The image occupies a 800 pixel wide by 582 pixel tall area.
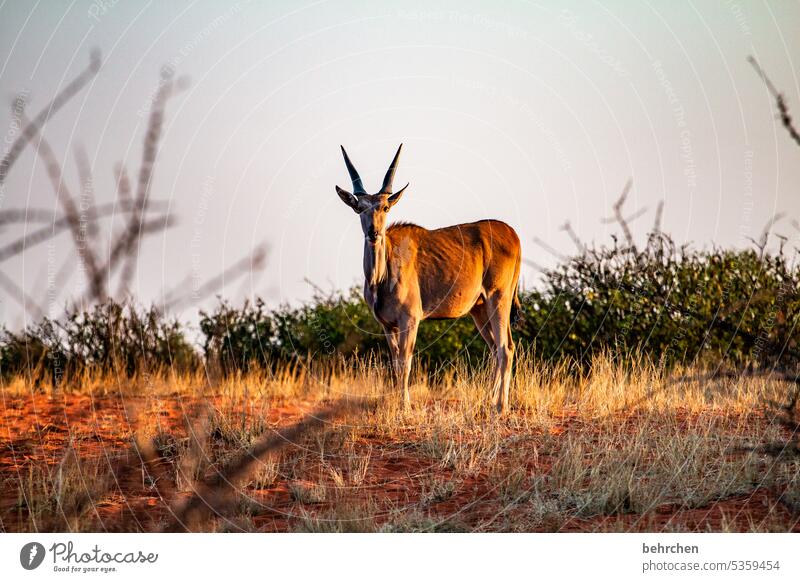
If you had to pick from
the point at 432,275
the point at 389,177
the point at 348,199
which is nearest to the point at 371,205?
the point at 348,199

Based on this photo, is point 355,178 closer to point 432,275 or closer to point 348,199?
point 348,199

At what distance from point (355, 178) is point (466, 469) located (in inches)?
147

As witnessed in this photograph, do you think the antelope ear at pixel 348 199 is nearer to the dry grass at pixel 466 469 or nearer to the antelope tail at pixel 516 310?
the dry grass at pixel 466 469

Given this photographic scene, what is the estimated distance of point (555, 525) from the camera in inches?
267

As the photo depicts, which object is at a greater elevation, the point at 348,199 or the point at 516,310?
the point at 348,199

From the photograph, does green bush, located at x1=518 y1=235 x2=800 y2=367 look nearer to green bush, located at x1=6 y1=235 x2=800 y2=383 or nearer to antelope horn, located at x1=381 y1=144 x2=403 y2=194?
green bush, located at x1=6 y1=235 x2=800 y2=383

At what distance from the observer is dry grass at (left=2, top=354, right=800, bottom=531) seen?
22.4 feet

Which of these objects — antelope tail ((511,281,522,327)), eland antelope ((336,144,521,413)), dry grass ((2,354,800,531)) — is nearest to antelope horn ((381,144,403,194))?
eland antelope ((336,144,521,413))

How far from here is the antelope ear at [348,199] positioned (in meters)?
9.93

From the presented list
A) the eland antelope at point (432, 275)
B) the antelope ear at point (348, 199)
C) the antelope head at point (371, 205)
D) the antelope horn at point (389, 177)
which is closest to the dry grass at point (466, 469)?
the eland antelope at point (432, 275)

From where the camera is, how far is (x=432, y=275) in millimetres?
11070
